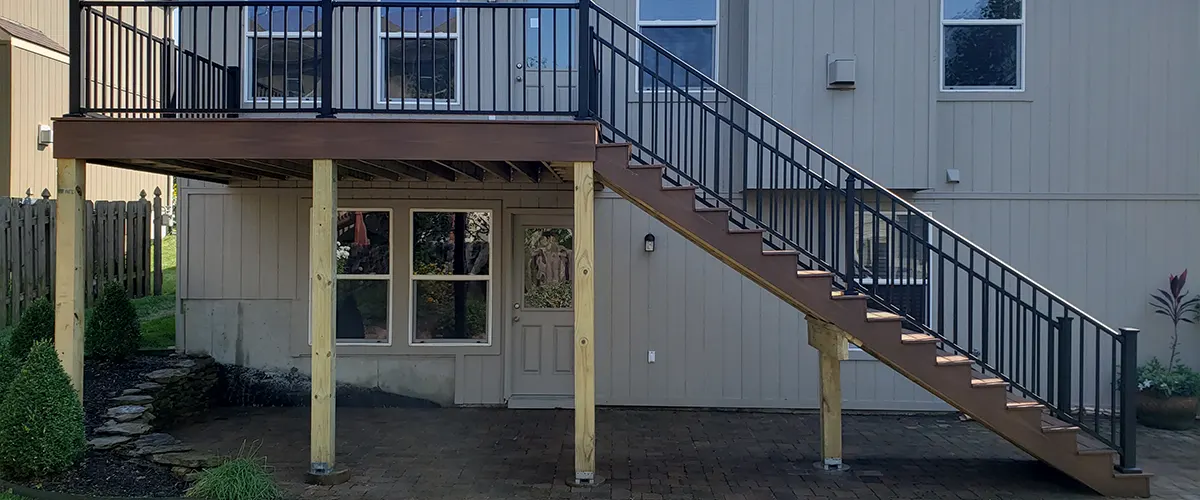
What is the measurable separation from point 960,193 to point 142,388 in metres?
7.87

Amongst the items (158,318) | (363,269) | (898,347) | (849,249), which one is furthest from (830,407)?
(158,318)

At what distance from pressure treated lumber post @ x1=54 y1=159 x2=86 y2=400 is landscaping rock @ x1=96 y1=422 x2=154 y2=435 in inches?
20.2

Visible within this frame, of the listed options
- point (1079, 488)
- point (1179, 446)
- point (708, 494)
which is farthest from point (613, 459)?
point (1179, 446)

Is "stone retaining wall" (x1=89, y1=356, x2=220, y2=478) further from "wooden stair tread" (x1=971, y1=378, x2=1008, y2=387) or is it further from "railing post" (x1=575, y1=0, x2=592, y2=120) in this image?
"wooden stair tread" (x1=971, y1=378, x2=1008, y2=387)

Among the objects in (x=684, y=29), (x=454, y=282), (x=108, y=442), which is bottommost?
(x=108, y=442)

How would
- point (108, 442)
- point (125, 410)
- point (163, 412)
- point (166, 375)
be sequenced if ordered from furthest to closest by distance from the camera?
point (166, 375), point (163, 412), point (125, 410), point (108, 442)

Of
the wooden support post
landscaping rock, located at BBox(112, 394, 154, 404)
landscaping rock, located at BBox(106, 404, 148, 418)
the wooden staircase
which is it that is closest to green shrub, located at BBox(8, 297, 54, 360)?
landscaping rock, located at BBox(112, 394, 154, 404)

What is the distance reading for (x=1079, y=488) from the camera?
6.18 metres

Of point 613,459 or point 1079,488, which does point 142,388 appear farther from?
point 1079,488

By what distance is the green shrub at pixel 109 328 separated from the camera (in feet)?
25.8

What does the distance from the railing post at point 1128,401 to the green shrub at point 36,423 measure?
739cm

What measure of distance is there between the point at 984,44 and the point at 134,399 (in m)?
8.56

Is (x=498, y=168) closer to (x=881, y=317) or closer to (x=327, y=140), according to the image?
(x=327, y=140)

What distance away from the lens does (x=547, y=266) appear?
887 centimetres
